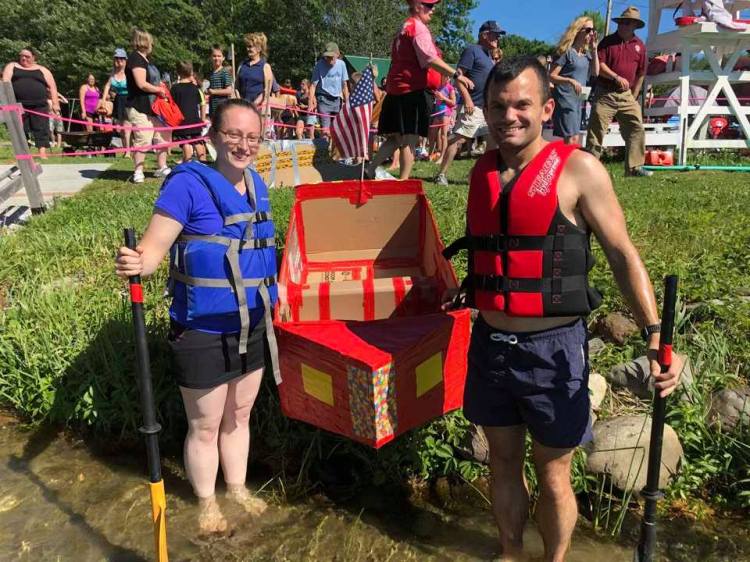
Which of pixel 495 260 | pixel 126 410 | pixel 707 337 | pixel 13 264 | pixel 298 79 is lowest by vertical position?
pixel 126 410

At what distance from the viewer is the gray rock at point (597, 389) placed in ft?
10.6

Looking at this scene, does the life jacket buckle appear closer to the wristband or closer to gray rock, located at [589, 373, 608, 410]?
the wristband

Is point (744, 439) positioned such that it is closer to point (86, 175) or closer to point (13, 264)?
point (13, 264)

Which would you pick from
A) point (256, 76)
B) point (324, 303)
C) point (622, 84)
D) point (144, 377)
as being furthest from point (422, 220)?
point (256, 76)

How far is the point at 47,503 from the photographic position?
2.99 meters

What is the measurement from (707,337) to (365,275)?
2.38 m

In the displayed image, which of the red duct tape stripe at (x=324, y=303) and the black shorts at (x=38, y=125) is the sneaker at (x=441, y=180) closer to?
the red duct tape stripe at (x=324, y=303)

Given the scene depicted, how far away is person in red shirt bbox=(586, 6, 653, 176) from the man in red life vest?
20.4 feet

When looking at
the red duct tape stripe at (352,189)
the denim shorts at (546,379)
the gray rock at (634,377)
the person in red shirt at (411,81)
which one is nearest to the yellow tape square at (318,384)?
the denim shorts at (546,379)

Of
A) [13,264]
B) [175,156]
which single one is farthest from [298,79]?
[13,264]

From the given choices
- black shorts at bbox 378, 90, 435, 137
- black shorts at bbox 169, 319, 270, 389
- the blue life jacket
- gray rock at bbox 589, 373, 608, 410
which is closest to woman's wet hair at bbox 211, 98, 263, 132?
the blue life jacket

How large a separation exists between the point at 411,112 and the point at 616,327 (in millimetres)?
3320

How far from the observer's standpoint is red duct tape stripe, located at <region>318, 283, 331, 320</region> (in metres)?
3.59

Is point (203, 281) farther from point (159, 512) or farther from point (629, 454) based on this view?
point (629, 454)
